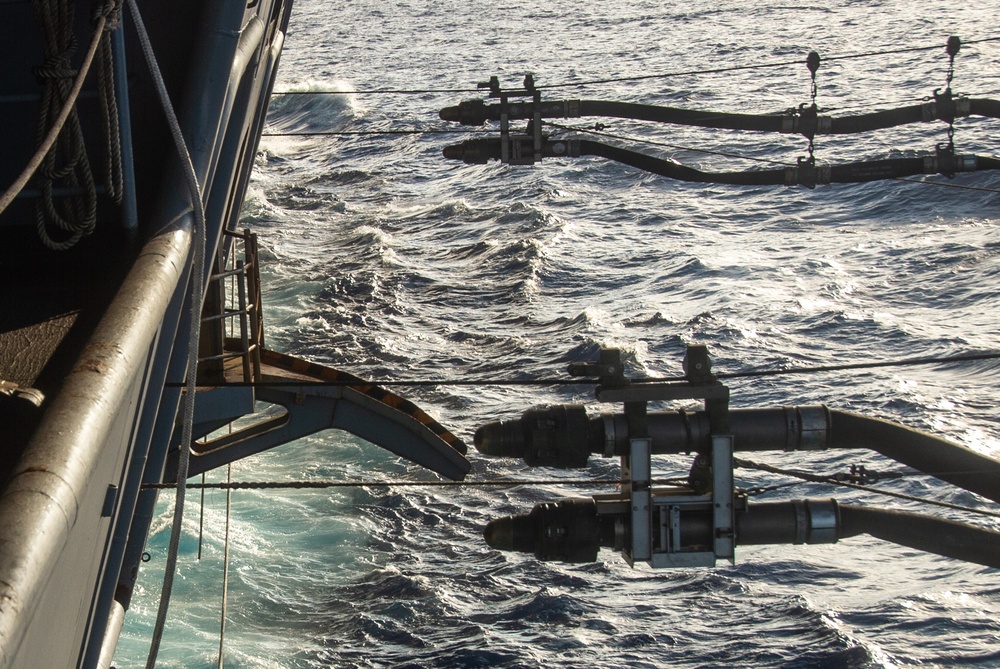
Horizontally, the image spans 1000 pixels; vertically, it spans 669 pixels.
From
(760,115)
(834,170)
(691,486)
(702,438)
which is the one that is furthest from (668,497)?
(760,115)

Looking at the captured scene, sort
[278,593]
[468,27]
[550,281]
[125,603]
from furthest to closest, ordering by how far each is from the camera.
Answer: [468,27], [550,281], [278,593], [125,603]

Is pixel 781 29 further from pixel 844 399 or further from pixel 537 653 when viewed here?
pixel 537 653

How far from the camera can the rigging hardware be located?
6605 mm

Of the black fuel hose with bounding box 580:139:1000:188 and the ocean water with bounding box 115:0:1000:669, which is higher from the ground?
the black fuel hose with bounding box 580:139:1000:188

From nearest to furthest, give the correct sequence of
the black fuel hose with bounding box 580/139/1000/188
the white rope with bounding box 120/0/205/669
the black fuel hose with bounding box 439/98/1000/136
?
the white rope with bounding box 120/0/205/669, the black fuel hose with bounding box 580/139/1000/188, the black fuel hose with bounding box 439/98/1000/136

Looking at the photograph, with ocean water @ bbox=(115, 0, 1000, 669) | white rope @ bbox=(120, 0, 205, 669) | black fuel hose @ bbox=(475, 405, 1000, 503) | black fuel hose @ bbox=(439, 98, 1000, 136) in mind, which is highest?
black fuel hose @ bbox=(439, 98, 1000, 136)

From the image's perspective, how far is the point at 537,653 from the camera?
1562 cm

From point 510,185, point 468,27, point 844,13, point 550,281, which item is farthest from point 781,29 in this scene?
point 550,281

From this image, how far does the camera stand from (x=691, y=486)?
6867mm

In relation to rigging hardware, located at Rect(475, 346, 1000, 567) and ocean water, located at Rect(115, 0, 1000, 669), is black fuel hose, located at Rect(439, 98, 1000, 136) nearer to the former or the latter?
ocean water, located at Rect(115, 0, 1000, 669)

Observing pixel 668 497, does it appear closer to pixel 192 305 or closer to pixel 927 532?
pixel 927 532

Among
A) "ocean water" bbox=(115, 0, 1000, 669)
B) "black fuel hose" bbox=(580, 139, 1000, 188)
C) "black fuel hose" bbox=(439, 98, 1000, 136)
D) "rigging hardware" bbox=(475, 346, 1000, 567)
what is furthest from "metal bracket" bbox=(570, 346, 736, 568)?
"black fuel hose" bbox=(439, 98, 1000, 136)

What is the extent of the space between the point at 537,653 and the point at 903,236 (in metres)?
19.6

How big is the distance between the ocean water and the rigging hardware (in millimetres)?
7865
